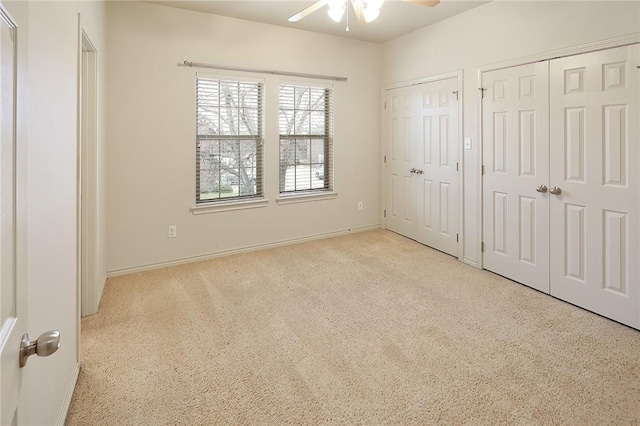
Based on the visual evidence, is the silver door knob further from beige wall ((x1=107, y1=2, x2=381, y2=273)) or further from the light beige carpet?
beige wall ((x1=107, y1=2, x2=381, y2=273))

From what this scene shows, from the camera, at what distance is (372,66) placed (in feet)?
17.1

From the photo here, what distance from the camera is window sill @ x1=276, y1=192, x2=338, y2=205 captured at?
15.6ft

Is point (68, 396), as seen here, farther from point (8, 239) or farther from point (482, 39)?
point (482, 39)

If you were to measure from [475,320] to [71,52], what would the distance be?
3.07 metres

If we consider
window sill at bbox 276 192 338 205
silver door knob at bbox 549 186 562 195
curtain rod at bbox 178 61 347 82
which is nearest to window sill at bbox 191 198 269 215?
window sill at bbox 276 192 338 205

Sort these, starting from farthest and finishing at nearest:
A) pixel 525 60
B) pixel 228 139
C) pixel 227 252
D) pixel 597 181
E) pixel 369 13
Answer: pixel 227 252
pixel 228 139
pixel 525 60
pixel 597 181
pixel 369 13

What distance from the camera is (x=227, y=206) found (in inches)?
172

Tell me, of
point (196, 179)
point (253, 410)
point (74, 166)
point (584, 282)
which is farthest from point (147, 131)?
point (584, 282)

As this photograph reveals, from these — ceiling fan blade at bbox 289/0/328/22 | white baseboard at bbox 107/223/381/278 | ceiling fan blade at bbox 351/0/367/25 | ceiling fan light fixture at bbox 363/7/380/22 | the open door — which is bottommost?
white baseboard at bbox 107/223/381/278

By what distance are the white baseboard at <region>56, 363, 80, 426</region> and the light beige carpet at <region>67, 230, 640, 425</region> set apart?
4 cm

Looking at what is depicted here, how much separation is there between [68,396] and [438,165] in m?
4.00

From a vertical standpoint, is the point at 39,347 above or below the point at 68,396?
above

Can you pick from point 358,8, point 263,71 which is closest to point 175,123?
point 263,71

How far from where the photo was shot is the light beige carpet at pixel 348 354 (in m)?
1.87
